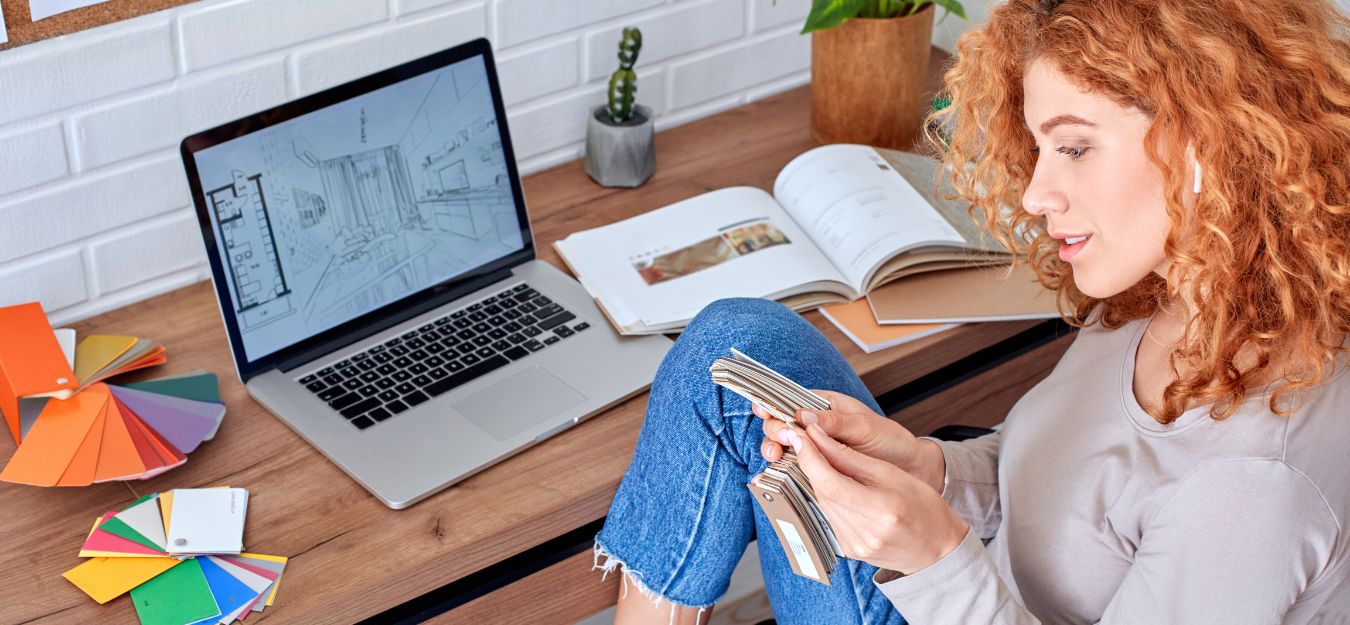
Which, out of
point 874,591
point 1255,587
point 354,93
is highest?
point 354,93

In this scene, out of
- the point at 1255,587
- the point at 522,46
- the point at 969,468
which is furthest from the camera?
the point at 522,46

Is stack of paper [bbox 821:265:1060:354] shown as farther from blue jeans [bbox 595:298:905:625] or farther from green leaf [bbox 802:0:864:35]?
green leaf [bbox 802:0:864:35]

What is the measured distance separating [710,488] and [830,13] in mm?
674

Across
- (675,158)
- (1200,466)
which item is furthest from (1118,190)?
(675,158)

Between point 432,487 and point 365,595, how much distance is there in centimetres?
12

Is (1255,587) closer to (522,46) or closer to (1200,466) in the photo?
(1200,466)

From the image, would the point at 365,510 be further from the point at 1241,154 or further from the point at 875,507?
the point at 1241,154

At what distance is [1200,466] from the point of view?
0.92 meters

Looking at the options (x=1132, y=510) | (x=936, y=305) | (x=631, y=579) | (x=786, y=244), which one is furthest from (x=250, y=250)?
(x=1132, y=510)

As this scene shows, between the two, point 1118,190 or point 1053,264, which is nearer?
point 1118,190

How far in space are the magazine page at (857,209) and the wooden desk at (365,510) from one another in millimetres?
90

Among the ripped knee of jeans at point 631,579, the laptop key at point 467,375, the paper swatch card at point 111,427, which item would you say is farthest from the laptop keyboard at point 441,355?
the ripped knee of jeans at point 631,579

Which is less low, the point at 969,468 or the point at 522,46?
the point at 522,46

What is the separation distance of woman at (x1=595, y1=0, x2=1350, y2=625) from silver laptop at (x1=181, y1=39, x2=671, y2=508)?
0.49ft
